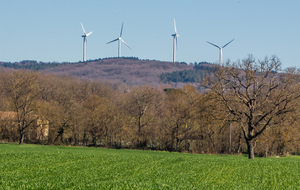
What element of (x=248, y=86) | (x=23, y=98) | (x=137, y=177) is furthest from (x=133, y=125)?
(x=137, y=177)

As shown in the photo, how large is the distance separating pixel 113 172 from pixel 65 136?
47930 mm

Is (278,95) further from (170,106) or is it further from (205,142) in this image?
(170,106)

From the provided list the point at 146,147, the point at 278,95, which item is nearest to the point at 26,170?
Answer: the point at 278,95

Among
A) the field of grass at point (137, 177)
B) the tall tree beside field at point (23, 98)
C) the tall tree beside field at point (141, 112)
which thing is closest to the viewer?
the field of grass at point (137, 177)

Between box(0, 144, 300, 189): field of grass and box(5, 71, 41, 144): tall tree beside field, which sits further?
box(5, 71, 41, 144): tall tree beside field

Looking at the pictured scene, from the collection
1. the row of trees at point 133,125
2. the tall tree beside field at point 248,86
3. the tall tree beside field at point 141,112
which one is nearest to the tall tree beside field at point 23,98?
the row of trees at point 133,125

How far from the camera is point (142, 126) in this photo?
72.8 metres

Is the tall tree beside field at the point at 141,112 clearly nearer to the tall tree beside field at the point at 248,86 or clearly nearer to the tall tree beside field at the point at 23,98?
the tall tree beside field at the point at 23,98

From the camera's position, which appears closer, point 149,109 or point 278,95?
point 278,95

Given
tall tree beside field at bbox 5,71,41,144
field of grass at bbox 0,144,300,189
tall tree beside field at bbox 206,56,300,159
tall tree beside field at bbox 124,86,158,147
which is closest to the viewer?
field of grass at bbox 0,144,300,189

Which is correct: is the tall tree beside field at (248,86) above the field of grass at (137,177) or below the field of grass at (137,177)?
above

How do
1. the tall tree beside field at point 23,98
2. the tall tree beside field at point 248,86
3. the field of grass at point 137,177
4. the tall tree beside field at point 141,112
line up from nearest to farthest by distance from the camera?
1. the field of grass at point 137,177
2. the tall tree beside field at point 248,86
3. the tall tree beside field at point 23,98
4. the tall tree beside field at point 141,112

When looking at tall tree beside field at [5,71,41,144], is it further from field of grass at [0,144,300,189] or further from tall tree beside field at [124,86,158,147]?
field of grass at [0,144,300,189]

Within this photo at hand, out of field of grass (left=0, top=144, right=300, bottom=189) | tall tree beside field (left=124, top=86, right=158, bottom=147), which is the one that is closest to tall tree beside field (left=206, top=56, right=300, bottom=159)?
field of grass (left=0, top=144, right=300, bottom=189)
